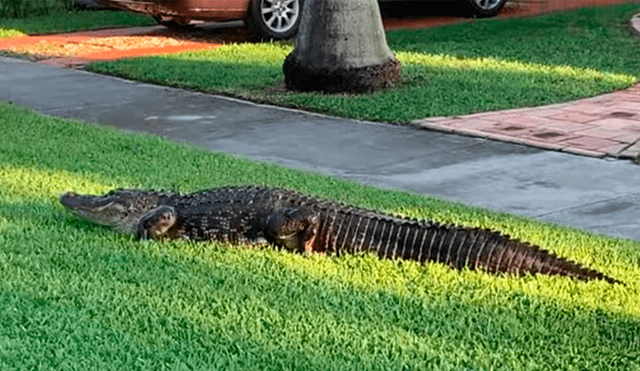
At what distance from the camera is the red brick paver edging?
28.6 feet

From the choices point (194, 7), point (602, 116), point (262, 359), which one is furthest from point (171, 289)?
point (194, 7)

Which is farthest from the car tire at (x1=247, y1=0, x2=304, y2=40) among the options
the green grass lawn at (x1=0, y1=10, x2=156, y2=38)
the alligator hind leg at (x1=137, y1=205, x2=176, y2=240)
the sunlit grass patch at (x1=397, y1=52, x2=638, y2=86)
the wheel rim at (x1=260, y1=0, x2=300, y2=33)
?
the alligator hind leg at (x1=137, y1=205, x2=176, y2=240)

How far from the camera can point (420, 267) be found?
545 cm

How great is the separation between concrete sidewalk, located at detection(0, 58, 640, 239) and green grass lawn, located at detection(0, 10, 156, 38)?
14.5 ft

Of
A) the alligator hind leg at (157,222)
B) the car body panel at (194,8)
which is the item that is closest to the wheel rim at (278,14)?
the car body panel at (194,8)

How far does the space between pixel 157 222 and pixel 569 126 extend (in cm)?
462

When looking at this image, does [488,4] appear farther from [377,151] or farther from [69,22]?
[377,151]

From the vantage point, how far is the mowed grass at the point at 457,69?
34.5 ft

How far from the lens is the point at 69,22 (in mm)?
17031

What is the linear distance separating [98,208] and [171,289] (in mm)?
Answer: 1065

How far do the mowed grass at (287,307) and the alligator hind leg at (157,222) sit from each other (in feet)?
0.26

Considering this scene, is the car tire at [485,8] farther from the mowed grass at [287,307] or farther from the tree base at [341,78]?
the mowed grass at [287,307]

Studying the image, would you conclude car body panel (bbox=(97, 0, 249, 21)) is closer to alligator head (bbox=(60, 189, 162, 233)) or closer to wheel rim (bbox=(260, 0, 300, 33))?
wheel rim (bbox=(260, 0, 300, 33))

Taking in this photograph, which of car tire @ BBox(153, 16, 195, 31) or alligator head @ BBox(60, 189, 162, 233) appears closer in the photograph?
alligator head @ BBox(60, 189, 162, 233)
